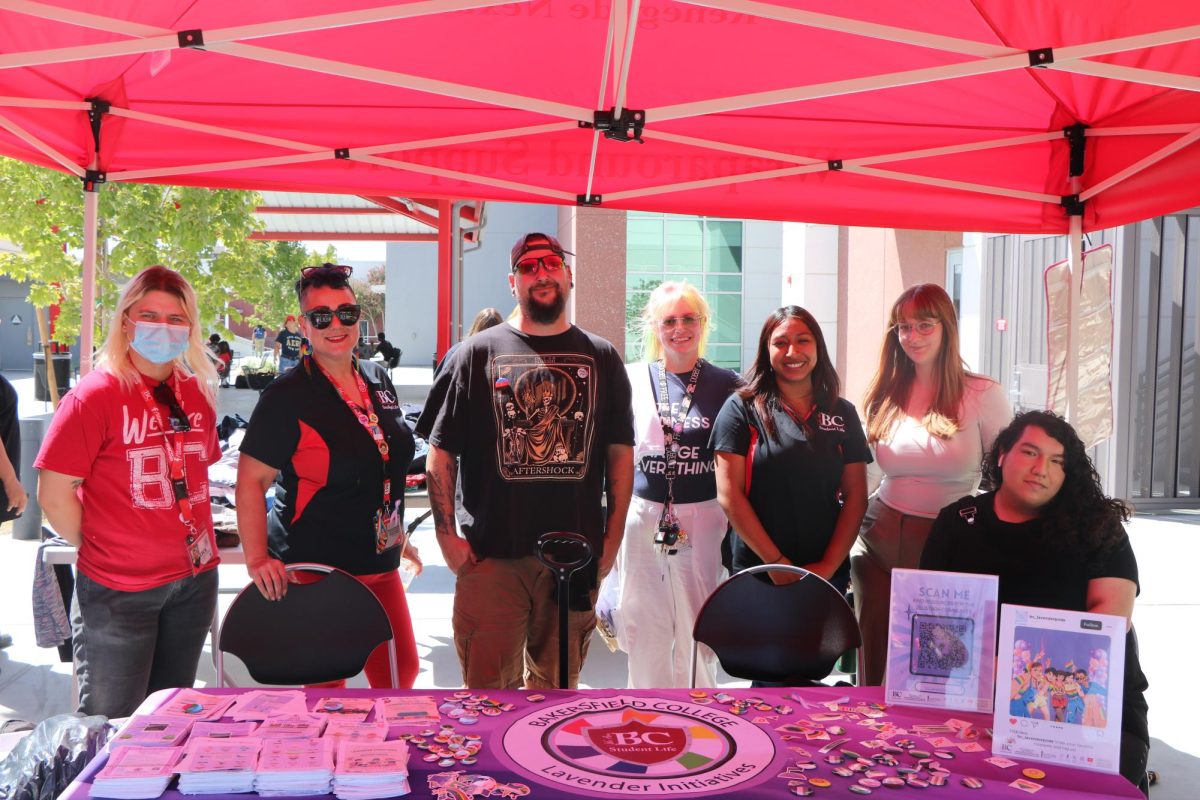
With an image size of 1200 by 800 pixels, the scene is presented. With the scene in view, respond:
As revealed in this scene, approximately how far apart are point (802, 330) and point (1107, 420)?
490 cm

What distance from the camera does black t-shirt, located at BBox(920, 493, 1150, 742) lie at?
2389mm

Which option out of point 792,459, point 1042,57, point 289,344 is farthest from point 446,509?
point 289,344

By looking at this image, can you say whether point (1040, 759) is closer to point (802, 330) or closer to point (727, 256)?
point (802, 330)

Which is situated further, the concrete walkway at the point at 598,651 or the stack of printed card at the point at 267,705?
the concrete walkway at the point at 598,651

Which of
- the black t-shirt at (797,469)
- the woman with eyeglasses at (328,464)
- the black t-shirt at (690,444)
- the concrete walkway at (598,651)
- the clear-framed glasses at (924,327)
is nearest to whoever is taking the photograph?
the woman with eyeglasses at (328,464)

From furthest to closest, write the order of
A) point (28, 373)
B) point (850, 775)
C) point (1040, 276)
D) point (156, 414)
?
point (28, 373)
point (1040, 276)
point (156, 414)
point (850, 775)

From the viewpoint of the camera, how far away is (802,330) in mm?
3246

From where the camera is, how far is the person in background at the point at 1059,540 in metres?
2.38

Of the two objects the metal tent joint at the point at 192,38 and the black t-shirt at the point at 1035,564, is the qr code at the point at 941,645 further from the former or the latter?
the metal tent joint at the point at 192,38

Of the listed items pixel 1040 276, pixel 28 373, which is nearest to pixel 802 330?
pixel 1040 276

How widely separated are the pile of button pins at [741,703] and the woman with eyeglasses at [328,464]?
1.07 metres

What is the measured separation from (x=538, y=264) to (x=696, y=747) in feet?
5.15

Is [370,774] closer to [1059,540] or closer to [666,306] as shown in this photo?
[1059,540]

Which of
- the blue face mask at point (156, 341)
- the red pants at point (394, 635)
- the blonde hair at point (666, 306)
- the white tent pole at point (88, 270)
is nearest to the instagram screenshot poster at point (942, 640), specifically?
the red pants at point (394, 635)
